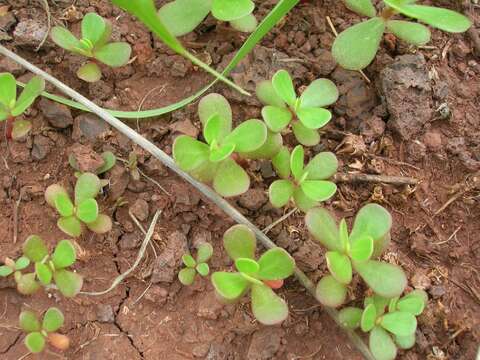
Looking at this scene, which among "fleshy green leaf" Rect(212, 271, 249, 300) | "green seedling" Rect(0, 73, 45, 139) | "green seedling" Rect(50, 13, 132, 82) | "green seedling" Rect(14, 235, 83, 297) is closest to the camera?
"fleshy green leaf" Rect(212, 271, 249, 300)

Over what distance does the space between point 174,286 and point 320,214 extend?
0.51m

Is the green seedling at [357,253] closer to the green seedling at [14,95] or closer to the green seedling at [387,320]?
the green seedling at [387,320]

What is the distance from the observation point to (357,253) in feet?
5.46

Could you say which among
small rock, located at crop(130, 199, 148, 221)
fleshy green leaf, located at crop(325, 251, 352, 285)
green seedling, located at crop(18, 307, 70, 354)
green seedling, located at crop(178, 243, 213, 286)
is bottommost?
green seedling, located at crop(18, 307, 70, 354)

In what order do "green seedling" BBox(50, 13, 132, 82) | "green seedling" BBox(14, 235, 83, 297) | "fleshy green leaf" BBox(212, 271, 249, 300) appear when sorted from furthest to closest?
"green seedling" BBox(50, 13, 132, 82)
"green seedling" BBox(14, 235, 83, 297)
"fleshy green leaf" BBox(212, 271, 249, 300)

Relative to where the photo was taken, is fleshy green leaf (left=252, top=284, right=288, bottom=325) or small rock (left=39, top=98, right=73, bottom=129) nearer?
fleshy green leaf (left=252, top=284, right=288, bottom=325)

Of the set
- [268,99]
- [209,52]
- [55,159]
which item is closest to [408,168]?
[268,99]

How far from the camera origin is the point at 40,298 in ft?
6.04

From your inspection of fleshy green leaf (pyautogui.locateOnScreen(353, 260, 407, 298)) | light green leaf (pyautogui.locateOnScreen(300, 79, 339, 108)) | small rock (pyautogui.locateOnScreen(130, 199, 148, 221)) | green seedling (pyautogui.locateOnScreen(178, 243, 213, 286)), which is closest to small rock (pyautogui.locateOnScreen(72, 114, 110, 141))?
small rock (pyautogui.locateOnScreen(130, 199, 148, 221))

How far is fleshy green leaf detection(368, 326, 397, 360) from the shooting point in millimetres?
1677

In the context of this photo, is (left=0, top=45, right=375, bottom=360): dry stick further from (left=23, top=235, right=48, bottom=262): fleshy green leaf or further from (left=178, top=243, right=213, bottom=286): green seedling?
(left=23, top=235, right=48, bottom=262): fleshy green leaf

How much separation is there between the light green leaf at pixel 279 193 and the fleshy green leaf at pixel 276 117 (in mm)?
163

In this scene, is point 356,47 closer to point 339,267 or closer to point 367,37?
point 367,37

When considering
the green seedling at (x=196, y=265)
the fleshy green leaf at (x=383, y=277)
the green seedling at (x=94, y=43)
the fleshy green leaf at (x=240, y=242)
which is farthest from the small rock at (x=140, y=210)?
the fleshy green leaf at (x=383, y=277)
